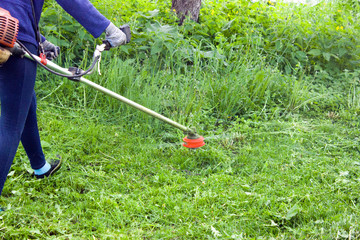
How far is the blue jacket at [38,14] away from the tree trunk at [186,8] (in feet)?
10.5

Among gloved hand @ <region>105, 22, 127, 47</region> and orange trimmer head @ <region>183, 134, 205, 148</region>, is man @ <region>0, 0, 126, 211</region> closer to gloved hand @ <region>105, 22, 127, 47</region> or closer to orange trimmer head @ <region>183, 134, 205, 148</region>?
gloved hand @ <region>105, 22, 127, 47</region>

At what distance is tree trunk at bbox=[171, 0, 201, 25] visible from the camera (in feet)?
17.6

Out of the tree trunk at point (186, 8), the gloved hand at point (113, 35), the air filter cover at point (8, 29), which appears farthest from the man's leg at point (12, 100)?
the tree trunk at point (186, 8)

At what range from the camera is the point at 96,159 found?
10.6 ft

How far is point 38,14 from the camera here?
2197 millimetres

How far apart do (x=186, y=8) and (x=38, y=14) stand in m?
3.48

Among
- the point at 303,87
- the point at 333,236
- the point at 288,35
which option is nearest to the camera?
the point at 333,236

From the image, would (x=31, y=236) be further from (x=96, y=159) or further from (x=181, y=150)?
(x=181, y=150)

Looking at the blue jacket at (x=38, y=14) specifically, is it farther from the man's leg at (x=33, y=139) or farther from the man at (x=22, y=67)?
the man's leg at (x=33, y=139)

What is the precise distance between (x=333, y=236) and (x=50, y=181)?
2.05 metres

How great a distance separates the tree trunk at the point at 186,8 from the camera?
5375mm

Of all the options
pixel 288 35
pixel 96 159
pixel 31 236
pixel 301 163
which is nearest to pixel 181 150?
pixel 96 159

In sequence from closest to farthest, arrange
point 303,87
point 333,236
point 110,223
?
point 333,236 → point 110,223 → point 303,87

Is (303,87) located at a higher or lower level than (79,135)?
higher
